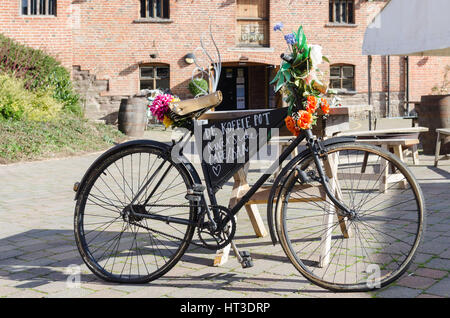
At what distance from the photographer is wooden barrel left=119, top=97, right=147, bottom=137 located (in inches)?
632

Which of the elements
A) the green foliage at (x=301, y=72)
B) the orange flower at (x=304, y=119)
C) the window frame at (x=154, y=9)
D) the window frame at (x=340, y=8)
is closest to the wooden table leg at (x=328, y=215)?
the orange flower at (x=304, y=119)

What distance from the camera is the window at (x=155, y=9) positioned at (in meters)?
21.4

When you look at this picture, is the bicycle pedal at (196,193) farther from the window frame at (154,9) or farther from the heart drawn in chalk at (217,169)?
the window frame at (154,9)

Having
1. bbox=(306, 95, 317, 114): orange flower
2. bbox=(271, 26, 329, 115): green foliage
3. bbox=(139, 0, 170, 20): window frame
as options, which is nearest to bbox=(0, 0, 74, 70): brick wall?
bbox=(139, 0, 170, 20): window frame

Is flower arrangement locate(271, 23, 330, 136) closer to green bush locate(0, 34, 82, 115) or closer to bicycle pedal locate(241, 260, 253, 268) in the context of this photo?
bicycle pedal locate(241, 260, 253, 268)

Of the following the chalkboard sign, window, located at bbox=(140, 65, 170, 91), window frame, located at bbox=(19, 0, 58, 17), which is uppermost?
window frame, located at bbox=(19, 0, 58, 17)

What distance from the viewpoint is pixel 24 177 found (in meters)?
8.44

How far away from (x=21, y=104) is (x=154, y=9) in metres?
10.4

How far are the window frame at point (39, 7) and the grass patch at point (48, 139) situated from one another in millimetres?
7798

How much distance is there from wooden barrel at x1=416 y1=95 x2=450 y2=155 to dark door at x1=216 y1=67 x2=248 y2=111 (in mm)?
14602

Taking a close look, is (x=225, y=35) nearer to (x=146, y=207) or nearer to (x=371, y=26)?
(x=371, y=26)

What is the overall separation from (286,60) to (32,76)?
14271mm

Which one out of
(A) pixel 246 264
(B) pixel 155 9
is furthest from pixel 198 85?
(A) pixel 246 264

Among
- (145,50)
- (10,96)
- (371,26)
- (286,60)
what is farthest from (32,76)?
(286,60)
